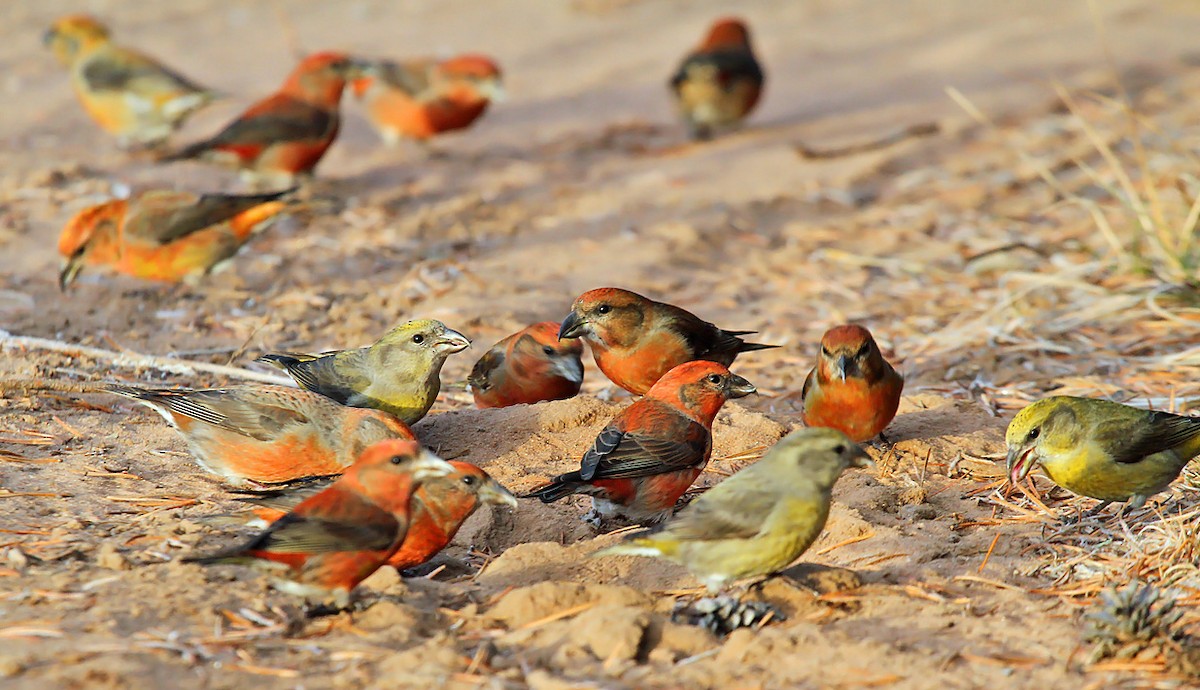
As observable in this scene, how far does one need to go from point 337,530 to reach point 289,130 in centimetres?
682

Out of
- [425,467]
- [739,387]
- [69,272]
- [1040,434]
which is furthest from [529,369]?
[69,272]

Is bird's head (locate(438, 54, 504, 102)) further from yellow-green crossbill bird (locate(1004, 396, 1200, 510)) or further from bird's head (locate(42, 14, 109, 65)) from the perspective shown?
yellow-green crossbill bird (locate(1004, 396, 1200, 510))

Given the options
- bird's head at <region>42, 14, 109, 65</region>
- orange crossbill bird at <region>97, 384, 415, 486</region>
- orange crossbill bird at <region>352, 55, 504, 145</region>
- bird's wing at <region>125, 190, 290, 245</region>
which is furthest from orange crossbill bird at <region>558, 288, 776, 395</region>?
bird's head at <region>42, 14, 109, 65</region>

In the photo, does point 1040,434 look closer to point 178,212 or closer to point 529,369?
point 529,369

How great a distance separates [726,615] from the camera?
13.0ft

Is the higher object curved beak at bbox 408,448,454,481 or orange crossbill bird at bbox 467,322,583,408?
curved beak at bbox 408,448,454,481

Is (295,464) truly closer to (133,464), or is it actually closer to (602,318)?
(133,464)

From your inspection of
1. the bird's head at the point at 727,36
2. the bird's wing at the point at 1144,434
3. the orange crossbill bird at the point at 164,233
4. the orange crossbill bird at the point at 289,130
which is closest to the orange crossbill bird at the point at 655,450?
the bird's wing at the point at 1144,434

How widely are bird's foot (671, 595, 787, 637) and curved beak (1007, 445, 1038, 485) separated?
4.98 ft

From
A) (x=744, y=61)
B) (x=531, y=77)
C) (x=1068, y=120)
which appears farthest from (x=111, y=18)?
(x=1068, y=120)

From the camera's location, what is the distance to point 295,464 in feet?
17.6

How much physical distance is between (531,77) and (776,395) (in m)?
7.83

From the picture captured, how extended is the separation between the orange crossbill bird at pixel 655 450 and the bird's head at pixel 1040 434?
1095 mm

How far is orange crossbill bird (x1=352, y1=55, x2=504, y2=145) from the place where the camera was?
11.3 metres
